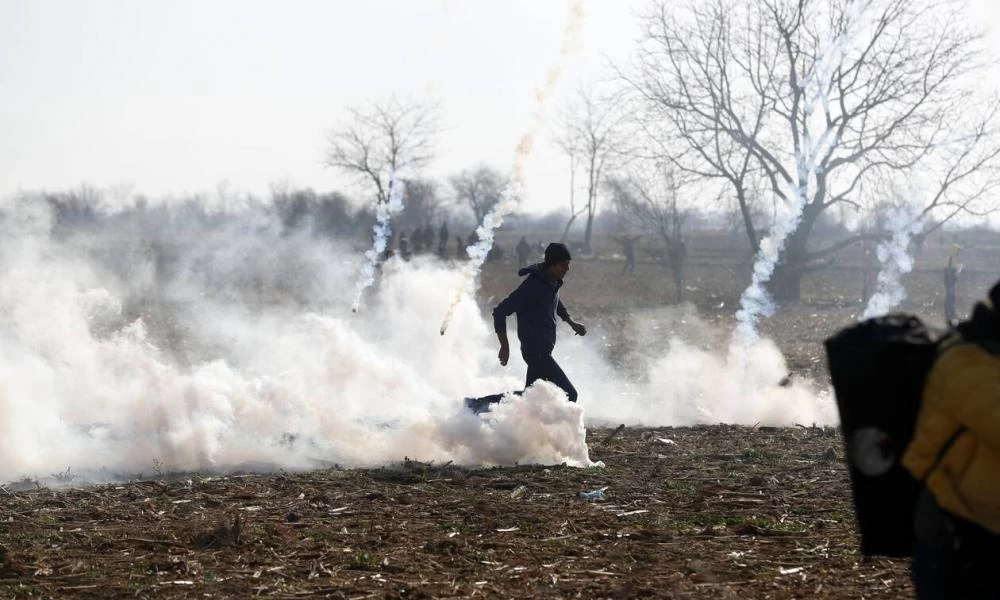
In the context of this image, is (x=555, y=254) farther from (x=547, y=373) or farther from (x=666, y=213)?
(x=666, y=213)

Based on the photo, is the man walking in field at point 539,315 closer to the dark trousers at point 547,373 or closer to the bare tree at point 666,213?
the dark trousers at point 547,373

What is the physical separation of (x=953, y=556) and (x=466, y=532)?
4.10 meters

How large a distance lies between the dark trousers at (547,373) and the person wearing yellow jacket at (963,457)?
25.0 feet

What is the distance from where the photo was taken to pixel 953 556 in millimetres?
3656

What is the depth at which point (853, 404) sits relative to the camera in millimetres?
3773

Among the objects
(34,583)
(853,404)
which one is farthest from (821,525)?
(34,583)

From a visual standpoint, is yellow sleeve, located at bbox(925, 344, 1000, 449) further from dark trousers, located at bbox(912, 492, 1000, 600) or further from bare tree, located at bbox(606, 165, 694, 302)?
A: bare tree, located at bbox(606, 165, 694, 302)

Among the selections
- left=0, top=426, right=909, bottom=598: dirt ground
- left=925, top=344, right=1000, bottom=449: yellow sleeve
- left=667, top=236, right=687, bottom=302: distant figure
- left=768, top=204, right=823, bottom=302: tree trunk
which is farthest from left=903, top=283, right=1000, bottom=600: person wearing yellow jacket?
left=667, top=236, right=687, bottom=302: distant figure

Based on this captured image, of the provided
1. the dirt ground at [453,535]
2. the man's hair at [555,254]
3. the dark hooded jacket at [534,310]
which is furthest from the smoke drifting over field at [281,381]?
the man's hair at [555,254]

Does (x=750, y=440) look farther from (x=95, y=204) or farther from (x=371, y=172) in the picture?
(x=371, y=172)

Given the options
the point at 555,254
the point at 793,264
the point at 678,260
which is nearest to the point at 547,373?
the point at 555,254

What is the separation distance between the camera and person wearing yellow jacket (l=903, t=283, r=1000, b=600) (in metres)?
3.42

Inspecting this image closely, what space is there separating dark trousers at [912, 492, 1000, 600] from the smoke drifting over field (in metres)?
6.63

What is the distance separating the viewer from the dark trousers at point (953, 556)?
11.8 feet
